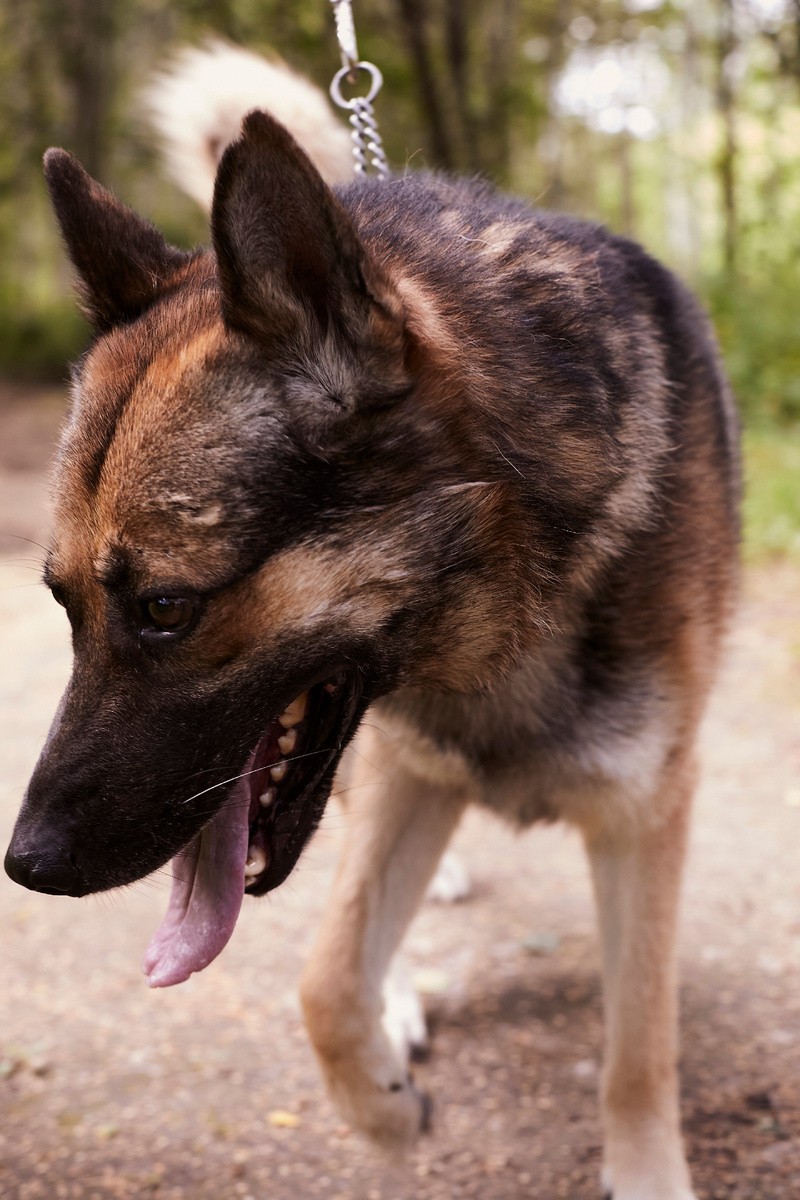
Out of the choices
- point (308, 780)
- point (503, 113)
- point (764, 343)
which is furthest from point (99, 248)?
point (503, 113)

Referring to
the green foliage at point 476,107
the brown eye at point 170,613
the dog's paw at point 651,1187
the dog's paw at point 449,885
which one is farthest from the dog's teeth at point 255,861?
the green foliage at point 476,107

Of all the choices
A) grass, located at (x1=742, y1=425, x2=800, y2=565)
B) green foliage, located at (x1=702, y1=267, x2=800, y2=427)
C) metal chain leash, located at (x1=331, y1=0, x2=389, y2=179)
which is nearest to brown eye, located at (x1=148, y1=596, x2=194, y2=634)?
metal chain leash, located at (x1=331, y1=0, x2=389, y2=179)

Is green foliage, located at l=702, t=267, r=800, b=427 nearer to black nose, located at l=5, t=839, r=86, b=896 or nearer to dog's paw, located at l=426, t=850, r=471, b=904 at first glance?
dog's paw, located at l=426, t=850, r=471, b=904

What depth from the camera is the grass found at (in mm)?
6898

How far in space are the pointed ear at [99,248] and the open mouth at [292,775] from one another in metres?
0.83

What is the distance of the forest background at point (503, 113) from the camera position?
10453 mm

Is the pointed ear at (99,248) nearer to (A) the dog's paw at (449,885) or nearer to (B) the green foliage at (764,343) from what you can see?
(A) the dog's paw at (449,885)

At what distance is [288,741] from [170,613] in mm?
373

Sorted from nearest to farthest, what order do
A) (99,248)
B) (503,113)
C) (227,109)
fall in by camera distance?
(99,248), (227,109), (503,113)

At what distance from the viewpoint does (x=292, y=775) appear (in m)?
1.87

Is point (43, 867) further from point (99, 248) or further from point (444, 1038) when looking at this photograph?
point (444, 1038)

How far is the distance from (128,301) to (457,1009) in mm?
2259

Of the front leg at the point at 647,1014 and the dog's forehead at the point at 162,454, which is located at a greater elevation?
the dog's forehead at the point at 162,454

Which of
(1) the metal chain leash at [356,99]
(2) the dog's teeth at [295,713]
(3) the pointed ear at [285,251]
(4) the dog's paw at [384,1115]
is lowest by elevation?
(4) the dog's paw at [384,1115]
